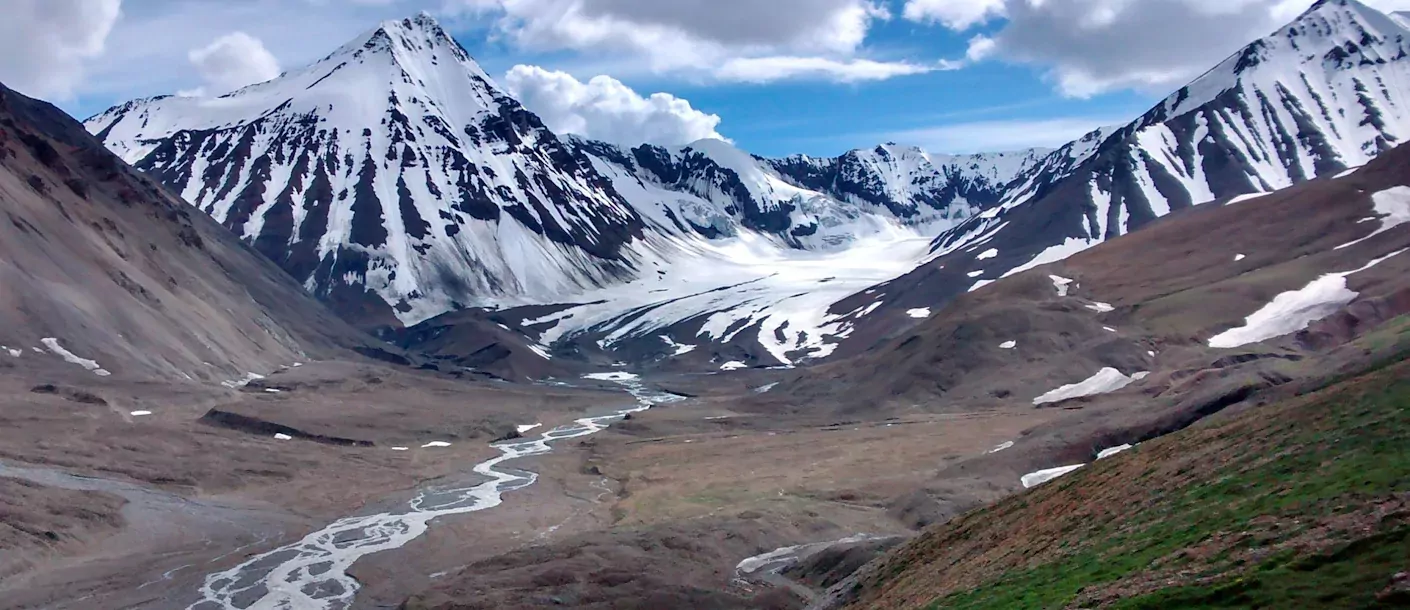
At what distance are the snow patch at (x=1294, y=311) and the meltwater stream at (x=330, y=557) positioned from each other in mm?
76905

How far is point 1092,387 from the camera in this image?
131 meters

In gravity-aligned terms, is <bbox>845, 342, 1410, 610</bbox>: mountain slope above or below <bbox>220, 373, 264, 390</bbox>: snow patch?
below

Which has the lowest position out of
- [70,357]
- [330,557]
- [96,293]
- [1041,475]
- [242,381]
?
[1041,475]

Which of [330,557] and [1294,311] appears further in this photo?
[1294,311]

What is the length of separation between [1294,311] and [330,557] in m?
105

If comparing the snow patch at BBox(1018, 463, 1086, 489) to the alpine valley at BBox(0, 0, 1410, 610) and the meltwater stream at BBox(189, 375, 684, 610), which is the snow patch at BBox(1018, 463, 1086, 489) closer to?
the alpine valley at BBox(0, 0, 1410, 610)

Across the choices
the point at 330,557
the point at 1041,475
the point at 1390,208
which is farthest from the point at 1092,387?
the point at 330,557

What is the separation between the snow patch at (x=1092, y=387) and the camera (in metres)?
128

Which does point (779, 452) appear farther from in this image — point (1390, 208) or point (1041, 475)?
point (1390, 208)

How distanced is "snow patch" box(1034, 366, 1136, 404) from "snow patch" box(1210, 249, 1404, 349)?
11.8 metres

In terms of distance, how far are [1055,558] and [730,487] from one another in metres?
60.6

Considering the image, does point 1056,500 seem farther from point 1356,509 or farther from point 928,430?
point 928,430

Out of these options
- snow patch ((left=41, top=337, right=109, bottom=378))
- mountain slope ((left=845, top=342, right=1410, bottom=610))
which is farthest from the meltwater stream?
snow patch ((left=41, top=337, right=109, bottom=378))

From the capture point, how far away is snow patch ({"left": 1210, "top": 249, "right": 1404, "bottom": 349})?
12812 cm
